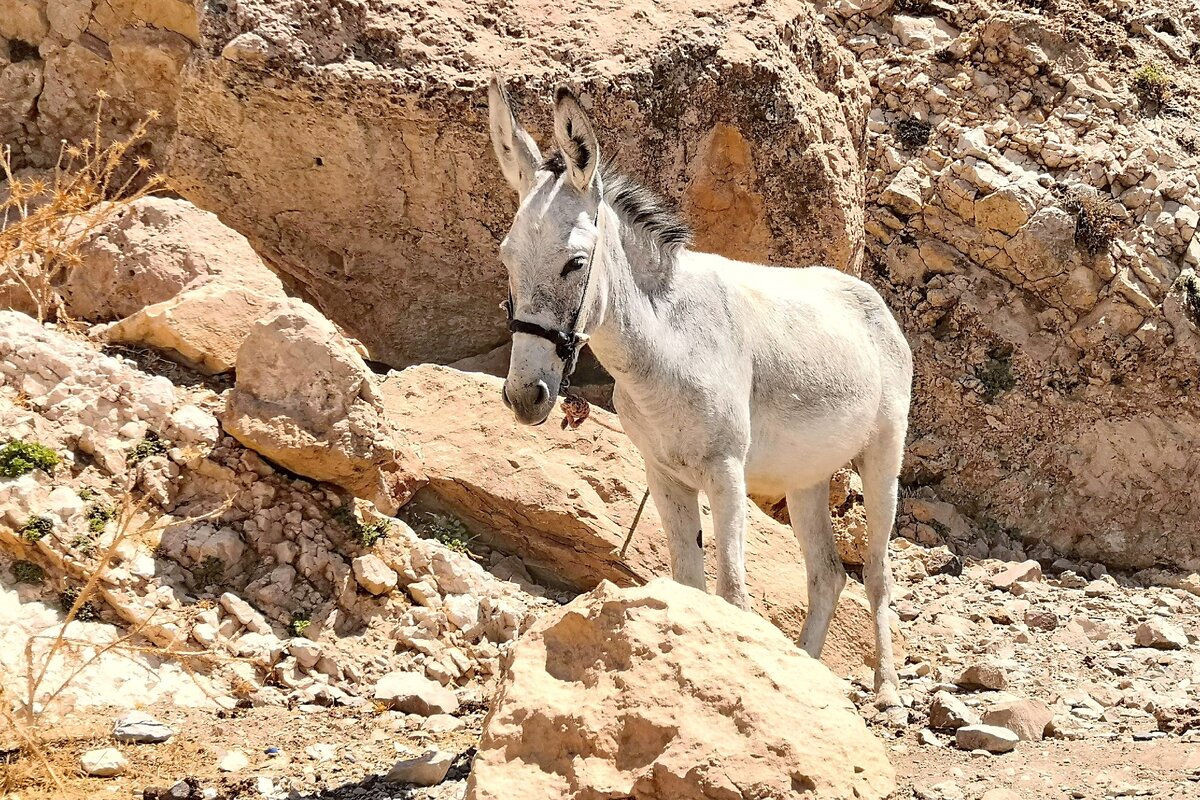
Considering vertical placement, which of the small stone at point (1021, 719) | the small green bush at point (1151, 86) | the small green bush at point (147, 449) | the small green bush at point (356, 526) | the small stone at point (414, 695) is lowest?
the small stone at point (414, 695)

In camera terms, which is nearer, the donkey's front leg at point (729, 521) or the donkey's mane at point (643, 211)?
the donkey's front leg at point (729, 521)

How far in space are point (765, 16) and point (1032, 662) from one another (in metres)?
5.07

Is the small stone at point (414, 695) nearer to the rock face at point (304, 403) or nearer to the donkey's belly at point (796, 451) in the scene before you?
the rock face at point (304, 403)

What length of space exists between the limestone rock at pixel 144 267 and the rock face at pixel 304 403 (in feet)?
4.09

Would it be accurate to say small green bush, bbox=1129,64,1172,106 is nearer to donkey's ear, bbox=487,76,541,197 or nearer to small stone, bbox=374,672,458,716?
donkey's ear, bbox=487,76,541,197

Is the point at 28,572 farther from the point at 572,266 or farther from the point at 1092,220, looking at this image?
the point at 1092,220

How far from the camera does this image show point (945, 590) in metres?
9.44

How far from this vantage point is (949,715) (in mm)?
5441

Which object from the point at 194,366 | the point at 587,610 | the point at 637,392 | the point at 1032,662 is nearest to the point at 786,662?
the point at 587,610

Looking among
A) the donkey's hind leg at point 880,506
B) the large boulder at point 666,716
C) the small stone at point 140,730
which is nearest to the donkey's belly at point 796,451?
the donkey's hind leg at point 880,506

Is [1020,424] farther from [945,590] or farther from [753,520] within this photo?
[753,520]

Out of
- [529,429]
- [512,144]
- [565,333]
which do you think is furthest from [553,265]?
[529,429]

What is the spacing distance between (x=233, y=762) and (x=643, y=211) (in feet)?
9.71

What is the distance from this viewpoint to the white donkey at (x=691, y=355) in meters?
4.71
